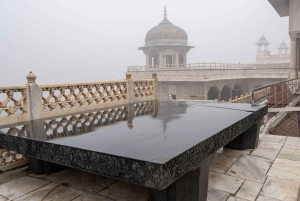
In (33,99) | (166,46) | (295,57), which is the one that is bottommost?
(33,99)

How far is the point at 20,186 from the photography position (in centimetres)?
324

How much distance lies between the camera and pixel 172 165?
203cm

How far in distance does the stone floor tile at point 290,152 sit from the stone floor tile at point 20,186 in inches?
148

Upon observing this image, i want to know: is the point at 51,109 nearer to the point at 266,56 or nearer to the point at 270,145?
the point at 270,145

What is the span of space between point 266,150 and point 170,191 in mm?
2957

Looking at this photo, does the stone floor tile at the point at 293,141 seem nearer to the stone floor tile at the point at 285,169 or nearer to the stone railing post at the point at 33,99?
the stone floor tile at the point at 285,169

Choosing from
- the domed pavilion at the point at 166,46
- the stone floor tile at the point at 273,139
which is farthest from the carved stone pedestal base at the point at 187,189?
the domed pavilion at the point at 166,46

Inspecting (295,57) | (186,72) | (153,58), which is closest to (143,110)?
(295,57)

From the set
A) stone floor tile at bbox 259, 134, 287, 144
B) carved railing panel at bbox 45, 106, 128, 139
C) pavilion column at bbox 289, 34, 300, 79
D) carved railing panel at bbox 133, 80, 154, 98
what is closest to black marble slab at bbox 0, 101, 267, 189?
carved railing panel at bbox 45, 106, 128, 139

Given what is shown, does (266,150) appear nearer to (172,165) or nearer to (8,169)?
(172,165)

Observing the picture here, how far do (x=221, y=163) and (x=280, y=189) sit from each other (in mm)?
1000

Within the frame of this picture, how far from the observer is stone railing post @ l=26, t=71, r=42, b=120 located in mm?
4086

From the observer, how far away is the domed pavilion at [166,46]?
34.4 m

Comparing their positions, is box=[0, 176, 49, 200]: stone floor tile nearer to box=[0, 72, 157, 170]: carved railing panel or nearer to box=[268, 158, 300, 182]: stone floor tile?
box=[0, 72, 157, 170]: carved railing panel
